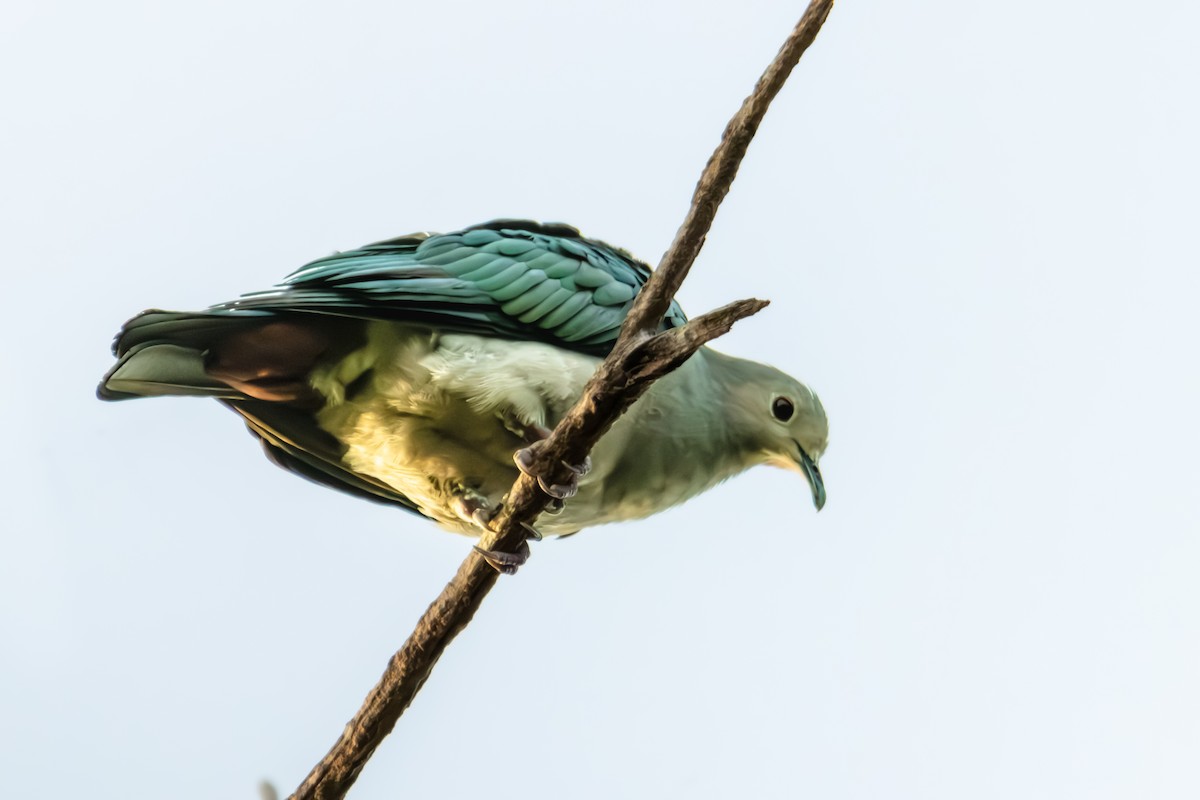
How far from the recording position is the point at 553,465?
3.92 meters

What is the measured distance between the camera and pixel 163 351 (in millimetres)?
4738

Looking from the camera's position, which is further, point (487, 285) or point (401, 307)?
point (487, 285)

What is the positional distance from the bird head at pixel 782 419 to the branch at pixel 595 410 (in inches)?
70.8

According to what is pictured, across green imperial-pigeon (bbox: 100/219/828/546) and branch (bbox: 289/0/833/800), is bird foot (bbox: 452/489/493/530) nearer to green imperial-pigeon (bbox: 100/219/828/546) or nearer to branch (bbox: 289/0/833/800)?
green imperial-pigeon (bbox: 100/219/828/546)

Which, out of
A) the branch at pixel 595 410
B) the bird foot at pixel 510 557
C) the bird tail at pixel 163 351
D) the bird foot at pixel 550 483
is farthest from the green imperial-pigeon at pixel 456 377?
the branch at pixel 595 410

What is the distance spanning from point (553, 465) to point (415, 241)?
189cm

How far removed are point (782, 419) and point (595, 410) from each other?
2123 mm

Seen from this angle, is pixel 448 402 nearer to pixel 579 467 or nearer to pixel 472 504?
pixel 472 504

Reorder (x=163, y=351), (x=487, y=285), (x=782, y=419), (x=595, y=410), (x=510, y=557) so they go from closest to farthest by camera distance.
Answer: (x=595, y=410) < (x=510, y=557) < (x=163, y=351) < (x=487, y=285) < (x=782, y=419)

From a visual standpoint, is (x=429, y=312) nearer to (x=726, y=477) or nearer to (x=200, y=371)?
(x=200, y=371)

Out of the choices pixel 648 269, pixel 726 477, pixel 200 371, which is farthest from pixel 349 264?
pixel 726 477

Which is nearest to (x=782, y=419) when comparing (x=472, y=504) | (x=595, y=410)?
(x=472, y=504)

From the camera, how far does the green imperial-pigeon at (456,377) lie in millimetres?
4844

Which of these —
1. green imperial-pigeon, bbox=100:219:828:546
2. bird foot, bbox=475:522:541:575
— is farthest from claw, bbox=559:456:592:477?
green imperial-pigeon, bbox=100:219:828:546
